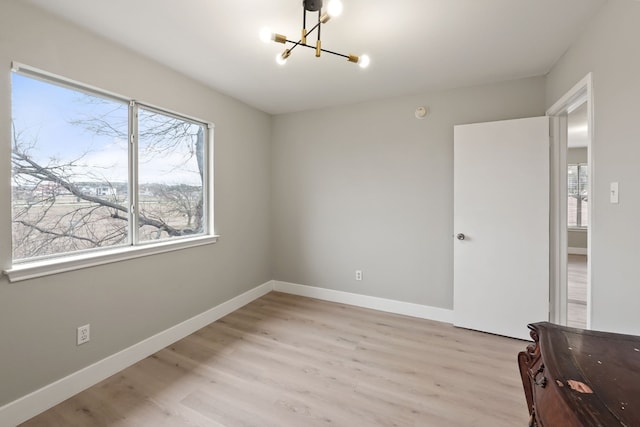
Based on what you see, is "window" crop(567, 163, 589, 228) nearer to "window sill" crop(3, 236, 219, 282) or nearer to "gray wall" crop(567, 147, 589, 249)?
"gray wall" crop(567, 147, 589, 249)

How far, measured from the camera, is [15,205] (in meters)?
1.66

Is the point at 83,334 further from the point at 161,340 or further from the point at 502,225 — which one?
the point at 502,225

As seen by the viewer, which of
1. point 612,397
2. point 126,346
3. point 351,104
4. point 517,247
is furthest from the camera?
point 351,104

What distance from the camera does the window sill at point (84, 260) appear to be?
5.30 ft

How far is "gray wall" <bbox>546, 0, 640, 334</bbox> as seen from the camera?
1392 mm

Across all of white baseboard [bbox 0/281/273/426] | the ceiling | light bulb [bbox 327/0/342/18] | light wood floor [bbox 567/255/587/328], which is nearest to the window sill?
white baseboard [bbox 0/281/273/426]

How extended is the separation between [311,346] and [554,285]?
2.29 meters

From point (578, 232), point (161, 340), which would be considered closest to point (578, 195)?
point (578, 232)

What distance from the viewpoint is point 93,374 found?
193 cm

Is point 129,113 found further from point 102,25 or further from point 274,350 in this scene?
point 274,350

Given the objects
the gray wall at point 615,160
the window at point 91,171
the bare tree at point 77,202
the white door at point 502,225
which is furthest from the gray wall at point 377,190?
the bare tree at point 77,202

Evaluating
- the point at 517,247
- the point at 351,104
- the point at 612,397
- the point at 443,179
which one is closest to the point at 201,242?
the point at 351,104

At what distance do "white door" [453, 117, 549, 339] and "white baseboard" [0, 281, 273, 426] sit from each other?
8.80 ft

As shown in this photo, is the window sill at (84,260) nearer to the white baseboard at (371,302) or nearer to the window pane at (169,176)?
the window pane at (169,176)
